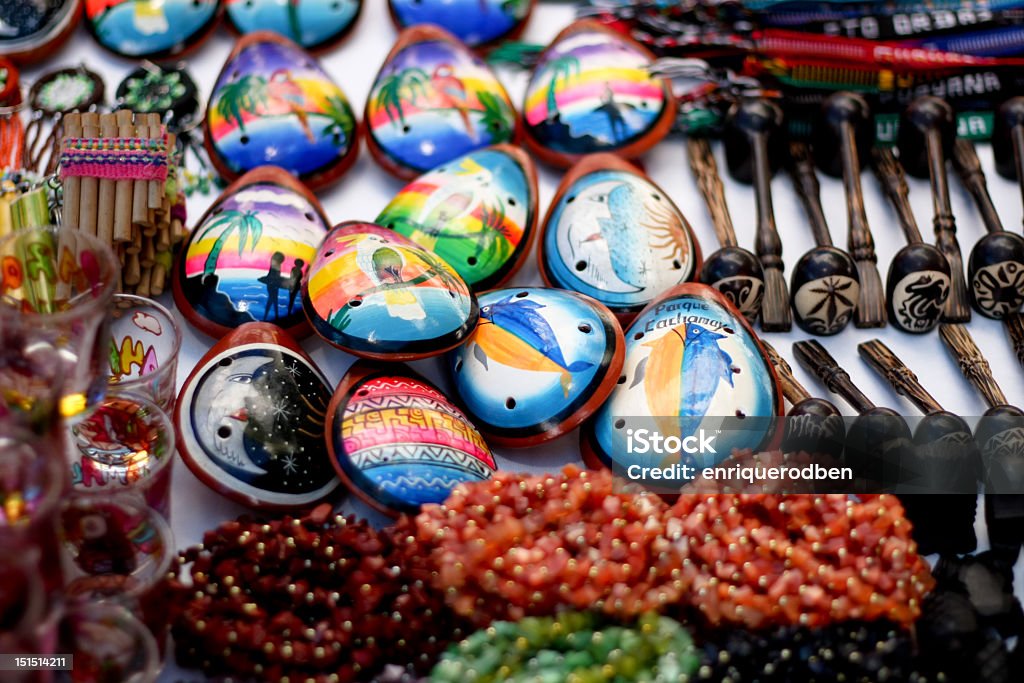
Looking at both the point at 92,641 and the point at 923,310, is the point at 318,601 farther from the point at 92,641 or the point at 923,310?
the point at 923,310

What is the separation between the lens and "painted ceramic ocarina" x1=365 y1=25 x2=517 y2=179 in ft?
6.31

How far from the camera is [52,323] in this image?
3.94 ft

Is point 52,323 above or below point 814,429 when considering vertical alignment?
above

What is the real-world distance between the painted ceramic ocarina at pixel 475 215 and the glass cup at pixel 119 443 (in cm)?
46

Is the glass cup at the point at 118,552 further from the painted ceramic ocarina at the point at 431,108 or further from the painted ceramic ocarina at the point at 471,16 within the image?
the painted ceramic ocarina at the point at 471,16

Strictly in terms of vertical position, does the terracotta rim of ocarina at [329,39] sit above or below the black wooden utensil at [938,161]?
above

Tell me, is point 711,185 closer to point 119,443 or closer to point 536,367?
point 536,367

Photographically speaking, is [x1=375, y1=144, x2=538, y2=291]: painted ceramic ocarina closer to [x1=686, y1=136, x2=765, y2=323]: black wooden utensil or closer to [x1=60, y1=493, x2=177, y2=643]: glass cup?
[x1=686, y1=136, x2=765, y2=323]: black wooden utensil

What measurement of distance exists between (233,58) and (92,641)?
3.80 feet

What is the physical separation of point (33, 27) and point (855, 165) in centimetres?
146

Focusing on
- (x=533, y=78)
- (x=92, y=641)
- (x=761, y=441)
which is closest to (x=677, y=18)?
(x=533, y=78)

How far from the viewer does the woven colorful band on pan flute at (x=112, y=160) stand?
5.49 ft

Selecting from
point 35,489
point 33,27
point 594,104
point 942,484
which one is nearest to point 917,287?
point 942,484

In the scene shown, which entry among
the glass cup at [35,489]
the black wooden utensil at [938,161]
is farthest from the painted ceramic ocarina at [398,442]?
the black wooden utensil at [938,161]
